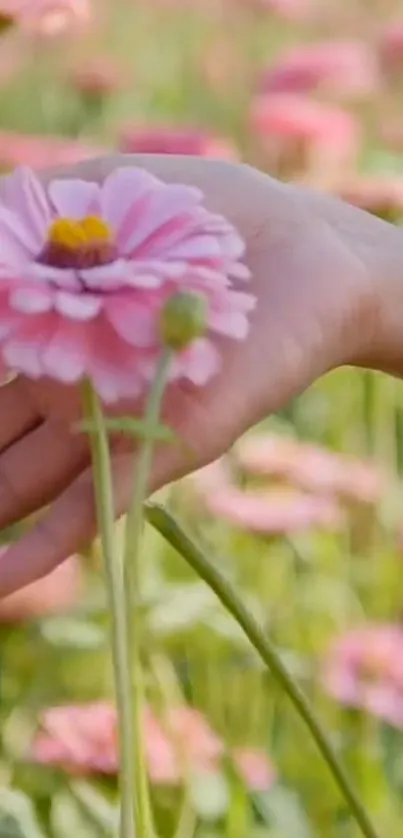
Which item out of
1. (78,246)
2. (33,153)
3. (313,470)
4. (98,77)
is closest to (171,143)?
(33,153)

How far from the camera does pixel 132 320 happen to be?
0.23 m

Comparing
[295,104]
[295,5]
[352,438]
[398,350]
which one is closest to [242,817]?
[398,350]

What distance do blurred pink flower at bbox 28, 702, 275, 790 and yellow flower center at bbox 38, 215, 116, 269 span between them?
8.2 inches

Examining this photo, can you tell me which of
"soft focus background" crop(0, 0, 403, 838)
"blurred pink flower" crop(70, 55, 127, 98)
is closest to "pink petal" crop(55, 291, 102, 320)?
"soft focus background" crop(0, 0, 403, 838)

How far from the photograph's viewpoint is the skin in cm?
29

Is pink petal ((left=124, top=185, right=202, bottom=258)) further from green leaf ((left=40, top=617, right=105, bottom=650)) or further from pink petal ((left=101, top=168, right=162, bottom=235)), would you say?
green leaf ((left=40, top=617, right=105, bottom=650))

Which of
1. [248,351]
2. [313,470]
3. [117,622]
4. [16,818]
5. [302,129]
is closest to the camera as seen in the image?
[117,622]

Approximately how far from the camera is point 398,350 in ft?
1.25

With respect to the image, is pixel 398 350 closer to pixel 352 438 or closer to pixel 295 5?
pixel 352 438

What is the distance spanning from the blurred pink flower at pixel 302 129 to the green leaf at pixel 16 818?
0.52 meters

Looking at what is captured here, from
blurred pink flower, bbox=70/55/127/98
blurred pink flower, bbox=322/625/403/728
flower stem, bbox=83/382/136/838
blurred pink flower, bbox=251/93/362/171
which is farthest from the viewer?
blurred pink flower, bbox=70/55/127/98

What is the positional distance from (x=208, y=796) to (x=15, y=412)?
7.1 inches

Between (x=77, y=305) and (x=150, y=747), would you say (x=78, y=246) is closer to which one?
(x=77, y=305)

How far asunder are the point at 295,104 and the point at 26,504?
1.98 feet
